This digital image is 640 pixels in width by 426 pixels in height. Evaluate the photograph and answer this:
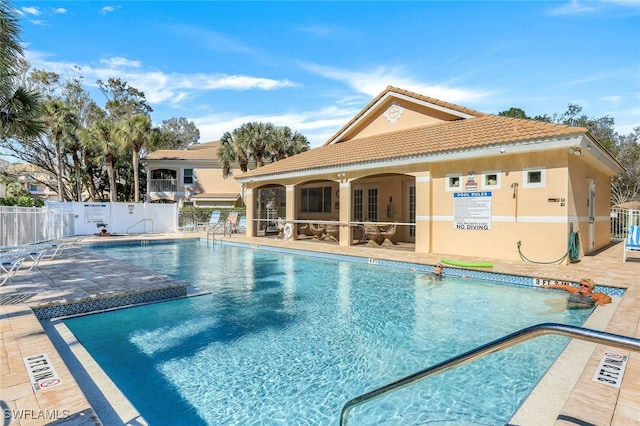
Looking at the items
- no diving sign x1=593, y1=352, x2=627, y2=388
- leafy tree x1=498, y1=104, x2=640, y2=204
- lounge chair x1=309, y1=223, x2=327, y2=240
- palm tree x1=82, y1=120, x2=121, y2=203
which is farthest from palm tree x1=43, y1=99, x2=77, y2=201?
leafy tree x1=498, y1=104, x2=640, y2=204

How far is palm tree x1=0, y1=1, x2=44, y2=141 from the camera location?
9.98 metres

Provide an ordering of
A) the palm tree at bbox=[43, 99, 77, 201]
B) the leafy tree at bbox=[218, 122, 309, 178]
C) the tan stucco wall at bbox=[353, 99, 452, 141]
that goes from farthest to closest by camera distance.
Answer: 1. the leafy tree at bbox=[218, 122, 309, 178]
2. the palm tree at bbox=[43, 99, 77, 201]
3. the tan stucco wall at bbox=[353, 99, 452, 141]

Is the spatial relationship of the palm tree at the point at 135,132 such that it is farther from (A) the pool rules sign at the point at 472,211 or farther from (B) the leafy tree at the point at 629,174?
(B) the leafy tree at the point at 629,174

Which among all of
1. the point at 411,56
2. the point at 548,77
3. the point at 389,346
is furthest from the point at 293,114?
the point at 389,346

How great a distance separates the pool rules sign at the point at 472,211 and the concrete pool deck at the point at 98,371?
9.01ft

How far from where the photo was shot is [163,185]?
35500 mm

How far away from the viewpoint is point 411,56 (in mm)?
16641

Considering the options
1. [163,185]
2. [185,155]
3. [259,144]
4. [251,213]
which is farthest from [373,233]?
[163,185]

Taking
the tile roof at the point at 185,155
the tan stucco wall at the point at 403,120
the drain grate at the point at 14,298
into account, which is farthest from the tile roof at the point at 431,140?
the tile roof at the point at 185,155

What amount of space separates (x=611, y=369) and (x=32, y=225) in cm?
1895

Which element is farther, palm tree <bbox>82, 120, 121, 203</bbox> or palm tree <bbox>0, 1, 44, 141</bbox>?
palm tree <bbox>82, 120, 121, 203</bbox>

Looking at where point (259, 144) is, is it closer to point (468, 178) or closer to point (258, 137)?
point (258, 137)

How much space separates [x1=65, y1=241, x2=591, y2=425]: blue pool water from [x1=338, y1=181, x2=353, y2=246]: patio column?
620 cm

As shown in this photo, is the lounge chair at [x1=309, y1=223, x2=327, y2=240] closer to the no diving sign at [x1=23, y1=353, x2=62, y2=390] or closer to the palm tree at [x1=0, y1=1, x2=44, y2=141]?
the palm tree at [x1=0, y1=1, x2=44, y2=141]
